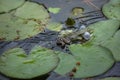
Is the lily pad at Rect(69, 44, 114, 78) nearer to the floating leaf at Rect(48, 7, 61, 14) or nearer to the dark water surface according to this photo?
Answer: the dark water surface

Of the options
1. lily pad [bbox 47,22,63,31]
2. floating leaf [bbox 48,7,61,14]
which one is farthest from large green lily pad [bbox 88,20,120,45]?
floating leaf [bbox 48,7,61,14]

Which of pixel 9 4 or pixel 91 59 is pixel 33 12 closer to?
pixel 9 4

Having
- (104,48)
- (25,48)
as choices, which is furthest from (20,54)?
(104,48)

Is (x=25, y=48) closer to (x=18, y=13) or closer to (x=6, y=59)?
(x=6, y=59)

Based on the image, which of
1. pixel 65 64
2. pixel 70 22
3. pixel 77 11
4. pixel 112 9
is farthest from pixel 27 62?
pixel 112 9

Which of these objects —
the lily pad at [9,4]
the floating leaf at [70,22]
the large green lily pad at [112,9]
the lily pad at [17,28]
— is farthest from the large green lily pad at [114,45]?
the lily pad at [9,4]

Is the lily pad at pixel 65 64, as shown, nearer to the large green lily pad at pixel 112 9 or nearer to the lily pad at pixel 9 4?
the large green lily pad at pixel 112 9

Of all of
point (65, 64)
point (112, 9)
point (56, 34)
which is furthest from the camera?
point (112, 9)
